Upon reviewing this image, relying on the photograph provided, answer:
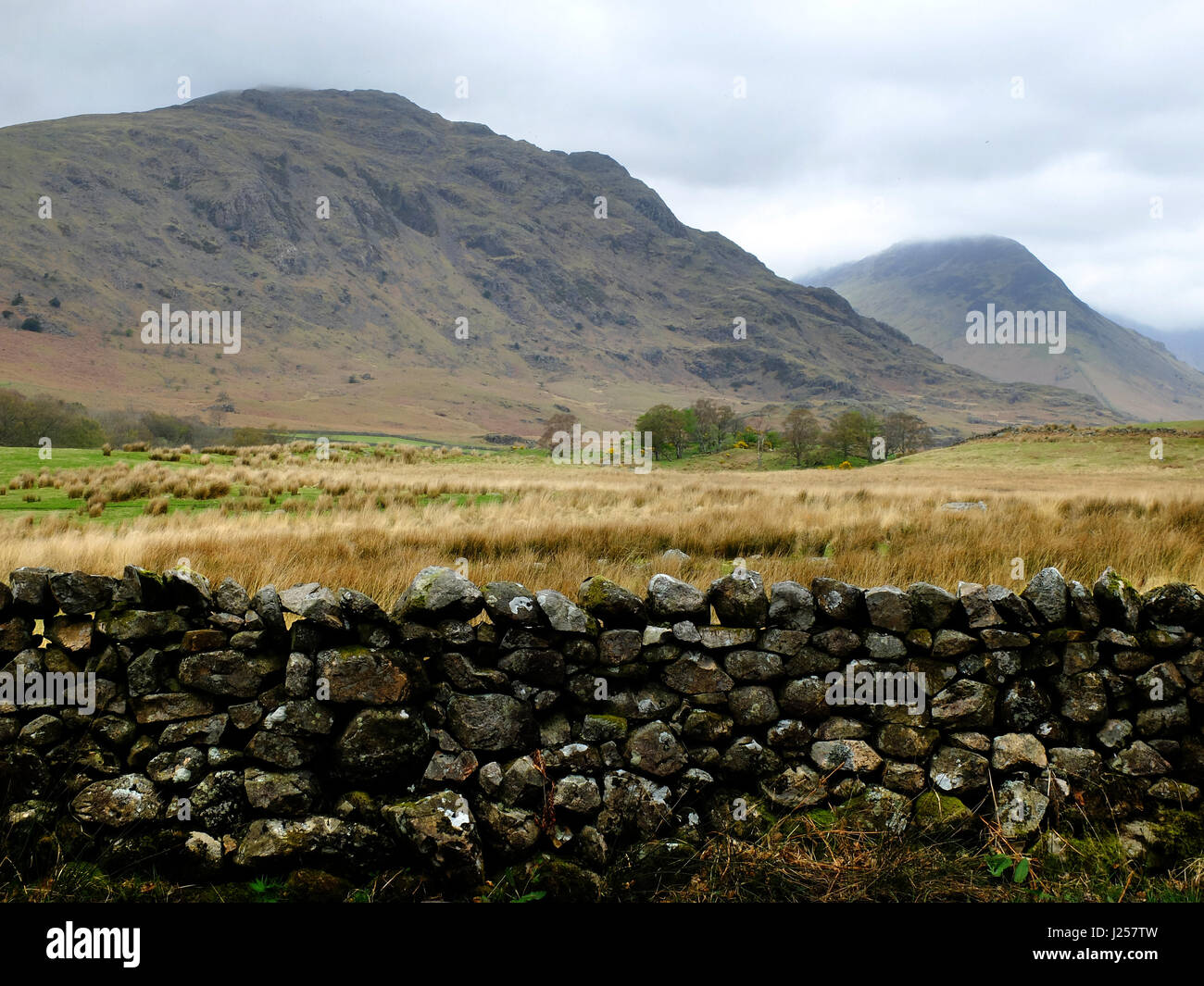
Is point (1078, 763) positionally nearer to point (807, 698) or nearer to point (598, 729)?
point (807, 698)

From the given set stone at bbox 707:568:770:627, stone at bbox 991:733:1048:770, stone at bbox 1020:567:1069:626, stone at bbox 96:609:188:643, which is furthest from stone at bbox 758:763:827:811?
stone at bbox 96:609:188:643

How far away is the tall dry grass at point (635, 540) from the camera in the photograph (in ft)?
23.5

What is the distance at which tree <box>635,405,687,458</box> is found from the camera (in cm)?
8981

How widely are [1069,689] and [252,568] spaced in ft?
23.1

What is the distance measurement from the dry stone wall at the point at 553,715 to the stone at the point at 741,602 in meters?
0.02

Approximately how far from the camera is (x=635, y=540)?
413 inches

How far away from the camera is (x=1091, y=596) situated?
493 cm

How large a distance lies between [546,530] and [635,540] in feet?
4.50

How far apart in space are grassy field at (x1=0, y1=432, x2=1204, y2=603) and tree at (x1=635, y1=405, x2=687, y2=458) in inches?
2689

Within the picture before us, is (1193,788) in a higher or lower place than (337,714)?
lower

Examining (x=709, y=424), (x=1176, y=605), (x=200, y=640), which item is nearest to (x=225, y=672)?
(x=200, y=640)
